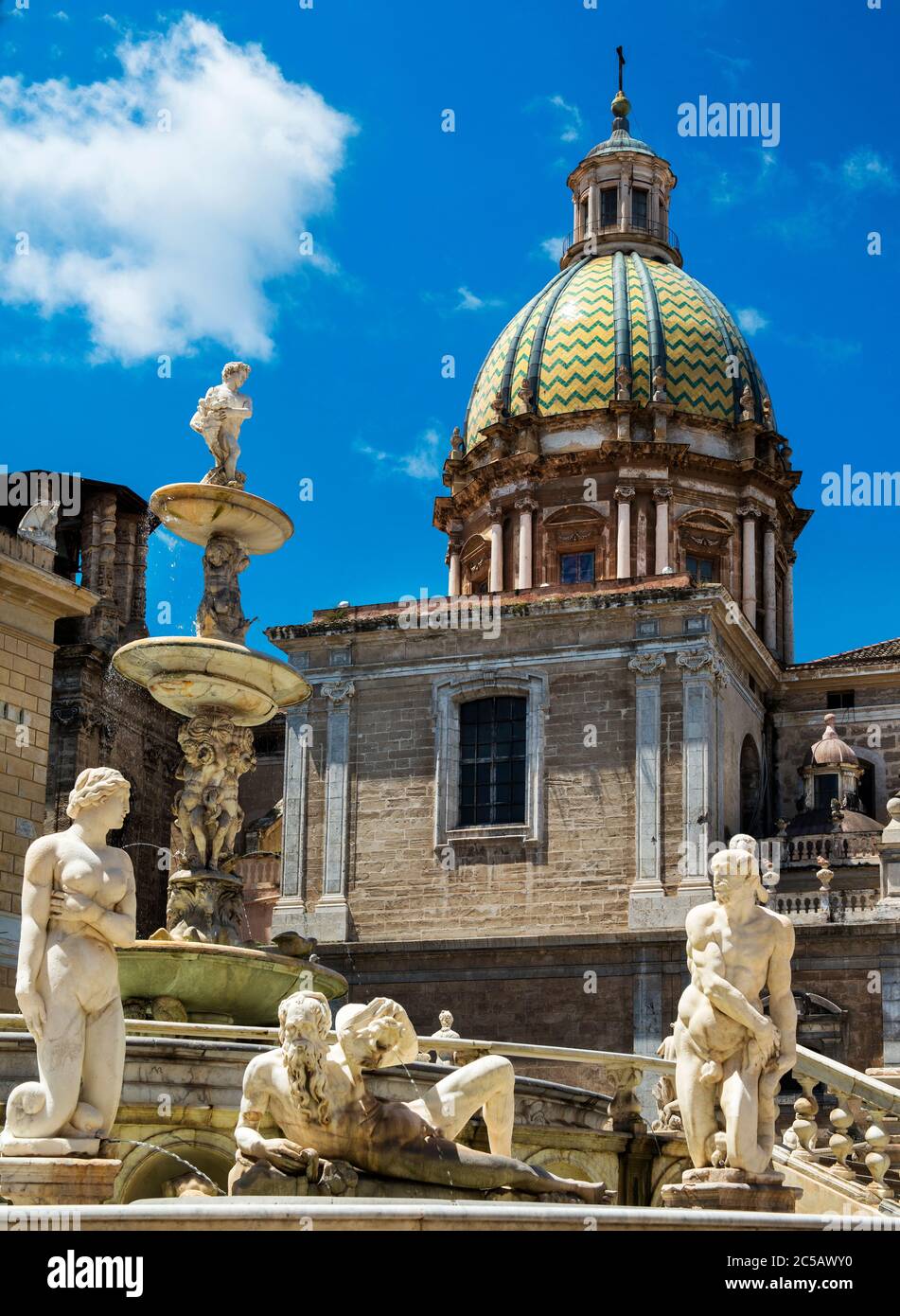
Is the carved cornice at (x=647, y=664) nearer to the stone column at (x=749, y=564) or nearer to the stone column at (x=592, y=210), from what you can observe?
the stone column at (x=749, y=564)

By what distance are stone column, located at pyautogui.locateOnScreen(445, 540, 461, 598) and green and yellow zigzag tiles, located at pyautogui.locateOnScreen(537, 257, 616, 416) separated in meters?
4.30

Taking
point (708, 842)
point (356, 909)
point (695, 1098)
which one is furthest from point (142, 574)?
point (695, 1098)

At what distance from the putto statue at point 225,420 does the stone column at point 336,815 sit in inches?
821

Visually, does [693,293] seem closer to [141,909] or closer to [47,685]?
[141,909]

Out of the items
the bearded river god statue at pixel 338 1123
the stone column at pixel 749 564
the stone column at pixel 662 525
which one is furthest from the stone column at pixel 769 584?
the bearded river god statue at pixel 338 1123

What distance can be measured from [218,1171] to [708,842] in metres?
22.9

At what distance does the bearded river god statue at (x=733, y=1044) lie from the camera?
1053 cm

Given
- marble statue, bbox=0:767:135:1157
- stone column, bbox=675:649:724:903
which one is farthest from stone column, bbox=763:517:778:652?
marble statue, bbox=0:767:135:1157

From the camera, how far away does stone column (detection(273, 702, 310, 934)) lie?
120 ft

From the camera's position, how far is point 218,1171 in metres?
11.7

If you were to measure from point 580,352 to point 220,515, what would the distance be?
29.0 meters

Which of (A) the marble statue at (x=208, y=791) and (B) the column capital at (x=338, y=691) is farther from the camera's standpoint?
(B) the column capital at (x=338, y=691)

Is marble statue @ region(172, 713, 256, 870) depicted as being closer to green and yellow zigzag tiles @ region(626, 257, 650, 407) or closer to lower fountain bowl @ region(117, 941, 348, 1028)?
lower fountain bowl @ region(117, 941, 348, 1028)

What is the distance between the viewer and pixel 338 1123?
9109mm
